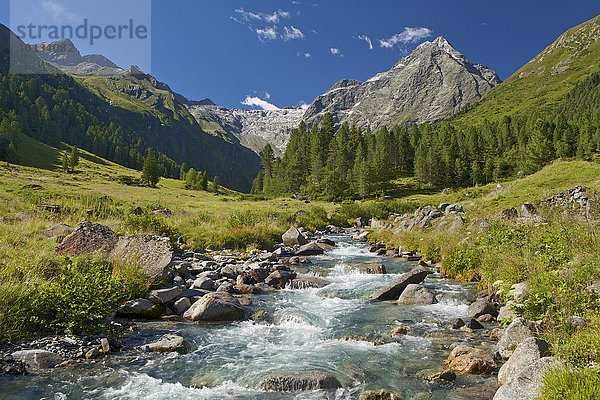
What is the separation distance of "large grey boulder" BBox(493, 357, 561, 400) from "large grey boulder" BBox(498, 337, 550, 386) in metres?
0.16

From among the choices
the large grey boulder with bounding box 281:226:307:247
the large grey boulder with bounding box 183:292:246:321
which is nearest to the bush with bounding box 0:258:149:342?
the large grey boulder with bounding box 183:292:246:321

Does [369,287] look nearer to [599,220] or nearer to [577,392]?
[599,220]

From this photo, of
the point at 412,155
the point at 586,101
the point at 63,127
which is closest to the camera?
the point at 412,155

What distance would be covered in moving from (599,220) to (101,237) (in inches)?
735

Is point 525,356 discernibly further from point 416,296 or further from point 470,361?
point 416,296

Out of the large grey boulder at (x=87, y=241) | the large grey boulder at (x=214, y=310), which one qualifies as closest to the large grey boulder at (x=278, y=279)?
the large grey boulder at (x=214, y=310)

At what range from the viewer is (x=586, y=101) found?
538 ft

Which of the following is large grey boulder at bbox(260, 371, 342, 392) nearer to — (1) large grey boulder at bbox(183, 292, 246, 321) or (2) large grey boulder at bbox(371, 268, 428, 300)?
(1) large grey boulder at bbox(183, 292, 246, 321)

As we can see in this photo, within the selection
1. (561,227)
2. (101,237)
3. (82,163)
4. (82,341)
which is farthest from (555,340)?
(82,163)

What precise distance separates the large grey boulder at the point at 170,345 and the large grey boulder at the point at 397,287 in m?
7.84

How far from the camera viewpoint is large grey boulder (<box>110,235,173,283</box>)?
10680mm

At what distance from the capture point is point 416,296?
12.0 metres

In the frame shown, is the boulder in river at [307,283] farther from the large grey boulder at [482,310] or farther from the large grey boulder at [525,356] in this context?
the large grey boulder at [525,356]

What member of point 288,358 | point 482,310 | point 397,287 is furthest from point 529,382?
point 397,287
